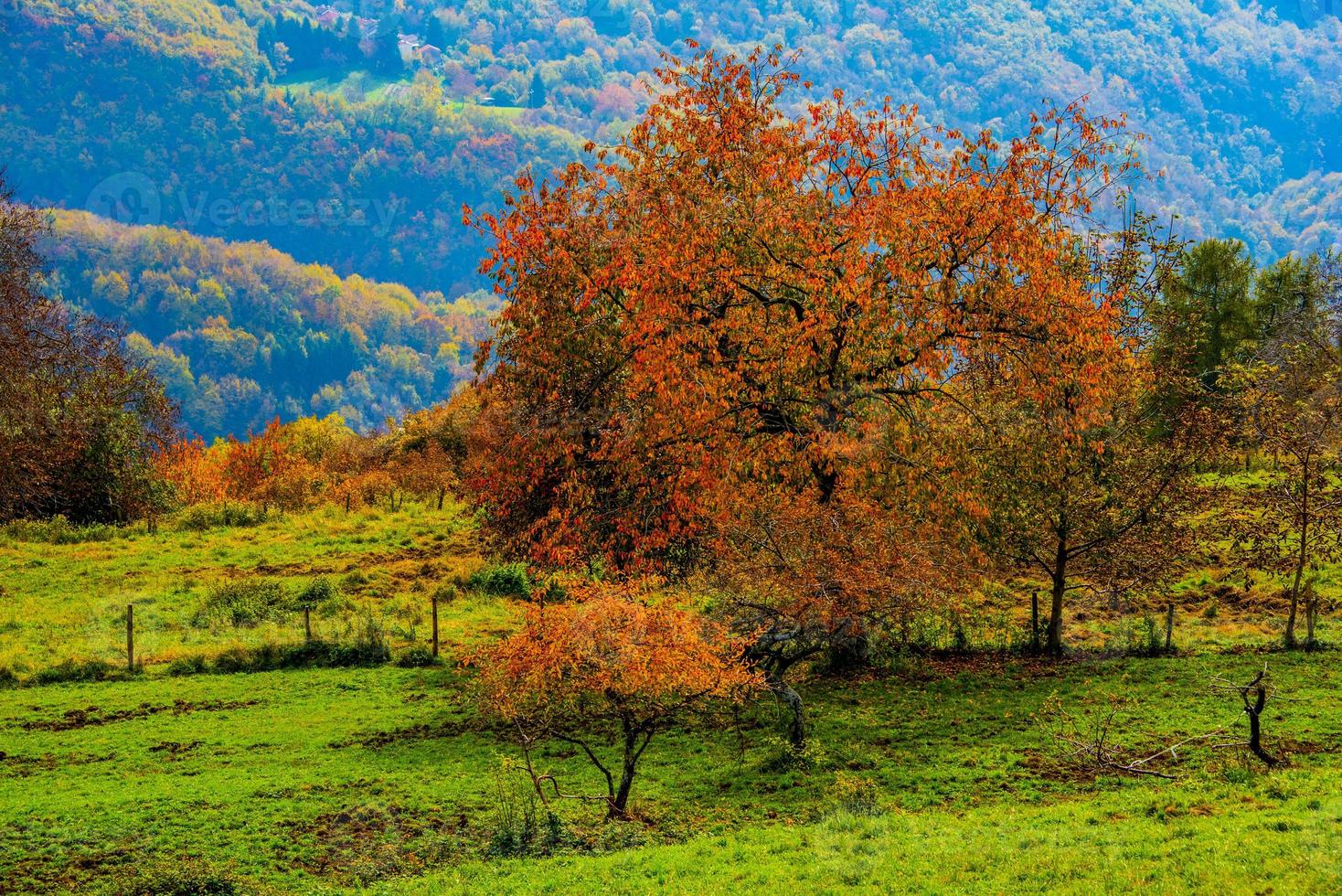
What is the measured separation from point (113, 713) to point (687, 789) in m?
14.4

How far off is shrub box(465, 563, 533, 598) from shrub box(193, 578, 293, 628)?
6.40 m

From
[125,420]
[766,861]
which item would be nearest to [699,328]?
[766,861]

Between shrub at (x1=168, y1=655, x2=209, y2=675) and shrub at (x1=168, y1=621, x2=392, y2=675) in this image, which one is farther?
shrub at (x1=168, y1=621, x2=392, y2=675)

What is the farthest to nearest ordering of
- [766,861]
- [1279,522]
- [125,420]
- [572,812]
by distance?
[125,420] < [1279,522] < [572,812] < [766,861]

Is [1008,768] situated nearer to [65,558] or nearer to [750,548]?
[750,548]

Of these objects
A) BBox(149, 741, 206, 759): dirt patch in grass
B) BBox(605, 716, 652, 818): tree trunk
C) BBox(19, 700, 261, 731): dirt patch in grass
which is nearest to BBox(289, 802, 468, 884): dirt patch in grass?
BBox(605, 716, 652, 818): tree trunk

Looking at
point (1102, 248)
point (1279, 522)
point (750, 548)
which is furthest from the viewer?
point (1102, 248)

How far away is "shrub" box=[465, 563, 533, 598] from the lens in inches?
1468

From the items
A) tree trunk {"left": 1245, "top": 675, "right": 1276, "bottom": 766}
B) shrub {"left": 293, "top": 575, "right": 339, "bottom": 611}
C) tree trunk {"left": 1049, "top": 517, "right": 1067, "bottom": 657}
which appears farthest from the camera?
shrub {"left": 293, "top": 575, "right": 339, "bottom": 611}

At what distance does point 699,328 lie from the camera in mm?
22922

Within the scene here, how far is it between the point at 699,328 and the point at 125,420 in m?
41.8

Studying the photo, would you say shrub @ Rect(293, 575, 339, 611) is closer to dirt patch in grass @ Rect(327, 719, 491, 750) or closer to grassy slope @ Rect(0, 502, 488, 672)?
grassy slope @ Rect(0, 502, 488, 672)

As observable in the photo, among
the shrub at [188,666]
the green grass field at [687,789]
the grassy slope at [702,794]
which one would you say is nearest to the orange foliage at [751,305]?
the grassy slope at [702,794]

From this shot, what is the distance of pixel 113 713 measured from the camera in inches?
961
